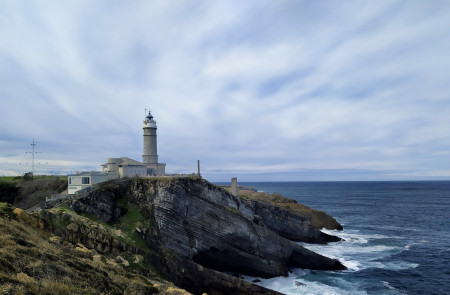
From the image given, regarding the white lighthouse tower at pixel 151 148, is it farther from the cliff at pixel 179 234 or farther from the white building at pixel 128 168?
the cliff at pixel 179 234

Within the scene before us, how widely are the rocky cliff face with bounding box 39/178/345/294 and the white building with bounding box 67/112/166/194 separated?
513cm

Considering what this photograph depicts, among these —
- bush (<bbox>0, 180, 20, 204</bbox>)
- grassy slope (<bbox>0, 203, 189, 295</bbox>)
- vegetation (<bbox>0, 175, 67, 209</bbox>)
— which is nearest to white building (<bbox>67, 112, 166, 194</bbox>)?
vegetation (<bbox>0, 175, 67, 209</bbox>)

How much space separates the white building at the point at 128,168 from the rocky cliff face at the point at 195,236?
16.8ft

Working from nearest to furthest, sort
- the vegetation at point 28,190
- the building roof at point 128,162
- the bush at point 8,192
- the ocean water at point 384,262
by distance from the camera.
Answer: the ocean water at point 384,262
the bush at point 8,192
the vegetation at point 28,190
the building roof at point 128,162

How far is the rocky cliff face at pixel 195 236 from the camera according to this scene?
2434 cm

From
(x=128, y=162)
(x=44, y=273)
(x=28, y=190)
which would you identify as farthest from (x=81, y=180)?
(x=44, y=273)

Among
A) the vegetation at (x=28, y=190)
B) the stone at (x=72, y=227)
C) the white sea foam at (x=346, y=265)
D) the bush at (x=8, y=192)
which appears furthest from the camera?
the vegetation at (x=28, y=190)

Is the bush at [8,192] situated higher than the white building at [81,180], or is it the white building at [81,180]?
the white building at [81,180]

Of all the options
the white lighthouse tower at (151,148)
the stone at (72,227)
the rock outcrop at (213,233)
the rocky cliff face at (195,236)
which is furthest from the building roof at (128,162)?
the stone at (72,227)

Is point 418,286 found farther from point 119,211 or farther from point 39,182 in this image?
point 39,182

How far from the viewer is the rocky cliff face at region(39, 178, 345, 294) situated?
24344 mm

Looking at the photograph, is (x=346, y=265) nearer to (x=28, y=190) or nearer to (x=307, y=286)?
(x=307, y=286)

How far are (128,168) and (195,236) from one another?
44.4ft

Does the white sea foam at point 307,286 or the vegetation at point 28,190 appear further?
the vegetation at point 28,190
